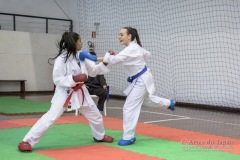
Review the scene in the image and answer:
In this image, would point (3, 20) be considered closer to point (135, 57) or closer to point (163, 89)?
point (163, 89)

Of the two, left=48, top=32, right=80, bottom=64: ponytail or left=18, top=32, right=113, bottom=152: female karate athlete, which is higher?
left=48, top=32, right=80, bottom=64: ponytail

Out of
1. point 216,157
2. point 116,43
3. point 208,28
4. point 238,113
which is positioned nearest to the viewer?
point 216,157

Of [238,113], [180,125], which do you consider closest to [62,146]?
[180,125]

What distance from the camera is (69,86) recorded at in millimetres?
4328

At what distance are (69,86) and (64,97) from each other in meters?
0.20

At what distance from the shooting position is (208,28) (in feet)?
31.1

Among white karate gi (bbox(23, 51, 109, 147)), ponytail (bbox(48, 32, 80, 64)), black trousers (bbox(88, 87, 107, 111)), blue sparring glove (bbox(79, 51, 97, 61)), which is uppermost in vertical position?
ponytail (bbox(48, 32, 80, 64))

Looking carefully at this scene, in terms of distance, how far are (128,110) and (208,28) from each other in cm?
544

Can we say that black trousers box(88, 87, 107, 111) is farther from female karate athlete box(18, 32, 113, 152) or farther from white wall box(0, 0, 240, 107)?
white wall box(0, 0, 240, 107)

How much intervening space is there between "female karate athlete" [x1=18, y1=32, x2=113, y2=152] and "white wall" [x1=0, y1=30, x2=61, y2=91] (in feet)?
30.9

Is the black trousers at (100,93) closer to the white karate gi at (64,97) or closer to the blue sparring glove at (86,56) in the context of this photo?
the white karate gi at (64,97)

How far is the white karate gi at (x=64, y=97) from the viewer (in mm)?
4340

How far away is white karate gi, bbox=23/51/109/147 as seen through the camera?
434 centimetres

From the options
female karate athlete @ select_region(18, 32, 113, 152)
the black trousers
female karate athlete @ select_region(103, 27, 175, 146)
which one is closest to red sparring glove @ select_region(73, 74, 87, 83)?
female karate athlete @ select_region(18, 32, 113, 152)
